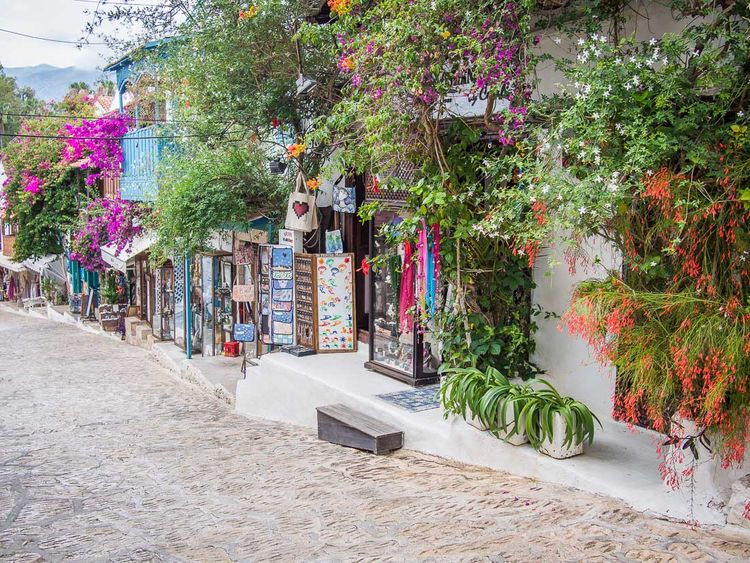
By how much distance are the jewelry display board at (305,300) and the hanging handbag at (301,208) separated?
476mm

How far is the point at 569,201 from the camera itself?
541 centimetres

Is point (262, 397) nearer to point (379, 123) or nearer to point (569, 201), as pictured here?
point (379, 123)

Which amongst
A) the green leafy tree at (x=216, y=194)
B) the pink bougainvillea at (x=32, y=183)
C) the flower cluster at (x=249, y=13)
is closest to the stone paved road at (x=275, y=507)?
the green leafy tree at (x=216, y=194)

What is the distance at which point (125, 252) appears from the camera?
19719 mm

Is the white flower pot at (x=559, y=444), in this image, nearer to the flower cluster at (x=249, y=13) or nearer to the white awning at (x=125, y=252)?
the flower cluster at (x=249, y=13)

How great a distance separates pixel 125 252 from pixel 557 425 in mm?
15718

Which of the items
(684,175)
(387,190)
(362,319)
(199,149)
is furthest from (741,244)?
(199,149)

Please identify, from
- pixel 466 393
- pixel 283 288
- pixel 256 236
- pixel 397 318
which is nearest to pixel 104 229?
pixel 256 236

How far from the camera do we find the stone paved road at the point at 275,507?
5.10 m

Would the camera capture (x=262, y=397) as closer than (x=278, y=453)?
No

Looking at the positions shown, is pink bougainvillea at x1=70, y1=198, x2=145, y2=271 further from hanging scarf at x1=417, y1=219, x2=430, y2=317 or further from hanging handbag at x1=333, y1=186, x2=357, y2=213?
hanging scarf at x1=417, y1=219, x2=430, y2=317

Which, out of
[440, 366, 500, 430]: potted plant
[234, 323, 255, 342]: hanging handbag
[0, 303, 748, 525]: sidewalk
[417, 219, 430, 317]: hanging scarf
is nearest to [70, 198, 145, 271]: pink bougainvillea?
[234, 323, 255, 342]: hanging handbag

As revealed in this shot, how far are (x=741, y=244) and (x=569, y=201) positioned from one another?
3.75ft

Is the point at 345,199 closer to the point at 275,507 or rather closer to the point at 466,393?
the point at 466,393
